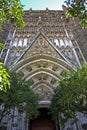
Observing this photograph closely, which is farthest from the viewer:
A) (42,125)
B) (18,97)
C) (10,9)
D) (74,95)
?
(42,125)

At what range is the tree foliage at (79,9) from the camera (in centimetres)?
555

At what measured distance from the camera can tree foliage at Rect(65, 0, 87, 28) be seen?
5.55 meters

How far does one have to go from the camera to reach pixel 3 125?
1098 cm

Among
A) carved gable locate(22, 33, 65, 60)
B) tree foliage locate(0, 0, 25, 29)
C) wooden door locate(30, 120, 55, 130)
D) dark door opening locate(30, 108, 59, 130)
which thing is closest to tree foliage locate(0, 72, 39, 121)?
dark door opening locate(30, 108, 59, 130)

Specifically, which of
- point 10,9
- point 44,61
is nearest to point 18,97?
point 10,9

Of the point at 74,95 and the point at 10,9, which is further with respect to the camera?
the point at 74,95

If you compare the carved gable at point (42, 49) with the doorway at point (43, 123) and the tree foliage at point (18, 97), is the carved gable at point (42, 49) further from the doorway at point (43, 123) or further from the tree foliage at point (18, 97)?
the tree foliage at point (18, 97)

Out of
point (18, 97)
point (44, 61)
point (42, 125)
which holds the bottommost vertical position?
point (42, 125)

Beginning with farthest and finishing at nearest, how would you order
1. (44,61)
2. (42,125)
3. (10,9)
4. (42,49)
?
(42,49)
(44,61)
(42,125)
(10,9)

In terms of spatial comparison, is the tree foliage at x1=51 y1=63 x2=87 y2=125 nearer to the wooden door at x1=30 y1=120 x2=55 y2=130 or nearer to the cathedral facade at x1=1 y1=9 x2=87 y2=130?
the cathedral facade at x1=1 y1=9 x2=87 y2=130

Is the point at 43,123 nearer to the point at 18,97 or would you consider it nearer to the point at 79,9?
the point at 18,97

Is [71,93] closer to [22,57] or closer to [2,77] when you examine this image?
[2,77]

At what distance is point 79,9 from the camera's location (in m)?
5.66

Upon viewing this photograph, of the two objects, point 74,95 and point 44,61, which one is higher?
point 44,61
